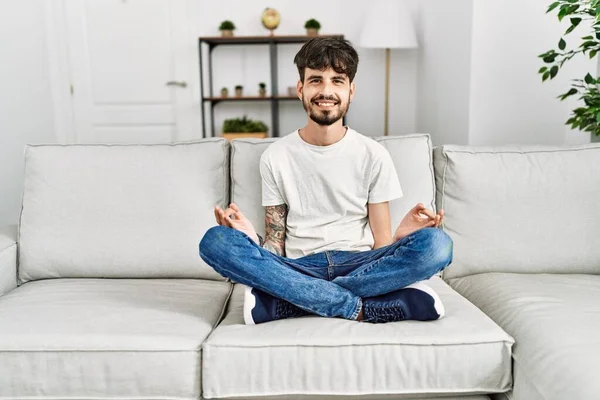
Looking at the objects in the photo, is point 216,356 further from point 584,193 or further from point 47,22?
point 47,22

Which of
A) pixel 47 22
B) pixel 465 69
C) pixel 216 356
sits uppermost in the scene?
pixel 47 22

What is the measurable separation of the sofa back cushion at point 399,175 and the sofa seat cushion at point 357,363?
565 mm

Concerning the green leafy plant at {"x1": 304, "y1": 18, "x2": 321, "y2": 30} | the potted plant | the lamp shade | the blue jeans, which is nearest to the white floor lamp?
the lamp shade

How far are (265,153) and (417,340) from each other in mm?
735

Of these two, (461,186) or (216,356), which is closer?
(216,356)

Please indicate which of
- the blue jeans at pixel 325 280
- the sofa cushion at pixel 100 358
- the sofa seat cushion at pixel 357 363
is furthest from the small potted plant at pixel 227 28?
the sofa seat cushion at pixel 357 363

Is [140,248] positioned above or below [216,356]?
above

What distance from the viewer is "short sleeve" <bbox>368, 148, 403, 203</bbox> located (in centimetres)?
167

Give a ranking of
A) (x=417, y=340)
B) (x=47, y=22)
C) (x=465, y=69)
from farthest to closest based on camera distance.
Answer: (x=47, y=22)
(x=465, y=69)
(x=417, y=340)

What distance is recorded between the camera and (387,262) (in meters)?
1.44

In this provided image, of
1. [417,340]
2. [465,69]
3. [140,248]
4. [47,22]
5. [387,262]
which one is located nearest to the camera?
[417,340]

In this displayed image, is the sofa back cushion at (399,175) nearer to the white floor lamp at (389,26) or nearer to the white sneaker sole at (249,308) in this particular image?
the white sneaker sole at (249,308)

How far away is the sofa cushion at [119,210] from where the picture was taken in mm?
1819

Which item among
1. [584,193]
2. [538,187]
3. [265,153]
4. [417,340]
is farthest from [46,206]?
[584,193]
